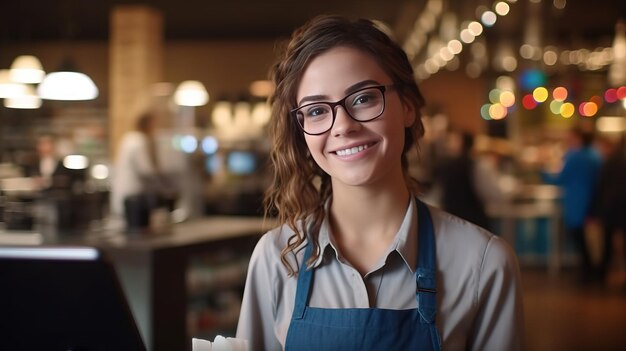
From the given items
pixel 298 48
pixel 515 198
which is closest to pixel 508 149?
pixel 515 198

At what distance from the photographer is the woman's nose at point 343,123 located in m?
1.77

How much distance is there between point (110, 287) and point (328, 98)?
0.68m


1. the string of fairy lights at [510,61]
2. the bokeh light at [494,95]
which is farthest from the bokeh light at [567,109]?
the bokeh light at [494,95]

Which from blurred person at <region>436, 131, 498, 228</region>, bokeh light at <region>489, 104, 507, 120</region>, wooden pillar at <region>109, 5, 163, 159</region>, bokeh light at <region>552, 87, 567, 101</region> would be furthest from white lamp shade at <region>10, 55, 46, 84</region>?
bokeh light at <region>489, 104, 507, 120</region>

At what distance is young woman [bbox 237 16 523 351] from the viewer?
5.85ft

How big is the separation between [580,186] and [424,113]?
4.89m

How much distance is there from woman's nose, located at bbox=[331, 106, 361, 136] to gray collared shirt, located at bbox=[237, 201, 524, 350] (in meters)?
0.25

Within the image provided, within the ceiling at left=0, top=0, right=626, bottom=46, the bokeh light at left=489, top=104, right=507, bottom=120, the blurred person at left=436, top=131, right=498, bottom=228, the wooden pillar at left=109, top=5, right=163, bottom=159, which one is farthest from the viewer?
the bokeh light at left=489, top=104, right=507, bottom=120

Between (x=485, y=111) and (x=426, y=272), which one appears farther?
(x=485, y=111)

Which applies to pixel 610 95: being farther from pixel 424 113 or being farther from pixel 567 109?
pixel 424 113

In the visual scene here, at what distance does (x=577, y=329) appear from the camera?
7180 millimetres

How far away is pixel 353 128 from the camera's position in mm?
1776

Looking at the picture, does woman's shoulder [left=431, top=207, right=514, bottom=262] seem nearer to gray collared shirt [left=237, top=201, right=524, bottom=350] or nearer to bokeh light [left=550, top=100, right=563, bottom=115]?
gray collared shirt [left=237, top=201, right=524, bottom=350]

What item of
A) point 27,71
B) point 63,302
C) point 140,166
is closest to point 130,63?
point 27,71
